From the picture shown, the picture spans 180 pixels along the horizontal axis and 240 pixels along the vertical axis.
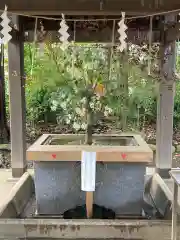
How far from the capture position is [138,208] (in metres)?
2.95

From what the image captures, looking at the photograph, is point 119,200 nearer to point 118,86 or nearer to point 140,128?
point 118,86

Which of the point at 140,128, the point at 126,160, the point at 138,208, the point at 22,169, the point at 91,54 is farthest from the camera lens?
the point at 140,128

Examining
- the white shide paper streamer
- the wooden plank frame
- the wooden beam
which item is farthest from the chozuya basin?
the wooden beam

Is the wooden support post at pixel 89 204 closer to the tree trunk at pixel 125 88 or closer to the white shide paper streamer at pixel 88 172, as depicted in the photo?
the white shide paper streamer at pixel 88 172

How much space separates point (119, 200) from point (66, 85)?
1.15 metres

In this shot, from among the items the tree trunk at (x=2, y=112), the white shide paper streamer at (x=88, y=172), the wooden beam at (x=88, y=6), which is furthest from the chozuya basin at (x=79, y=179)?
the tree trunk at (x=2, y=112)

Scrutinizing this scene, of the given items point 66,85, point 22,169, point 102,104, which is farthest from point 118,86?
point 22,169

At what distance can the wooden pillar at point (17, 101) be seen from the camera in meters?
4.09

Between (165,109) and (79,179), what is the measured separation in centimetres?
180

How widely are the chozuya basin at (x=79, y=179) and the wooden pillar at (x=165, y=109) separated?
4.38ft

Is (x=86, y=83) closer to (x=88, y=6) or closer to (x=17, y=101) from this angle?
(x=88, y=6)

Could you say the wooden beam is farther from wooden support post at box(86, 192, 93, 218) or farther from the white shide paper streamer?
wooden support post at box(86, 192, 93, 218)

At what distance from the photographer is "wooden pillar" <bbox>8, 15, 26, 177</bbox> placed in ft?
13.4

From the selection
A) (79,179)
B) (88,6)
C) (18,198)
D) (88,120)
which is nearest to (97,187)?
(79,179)
